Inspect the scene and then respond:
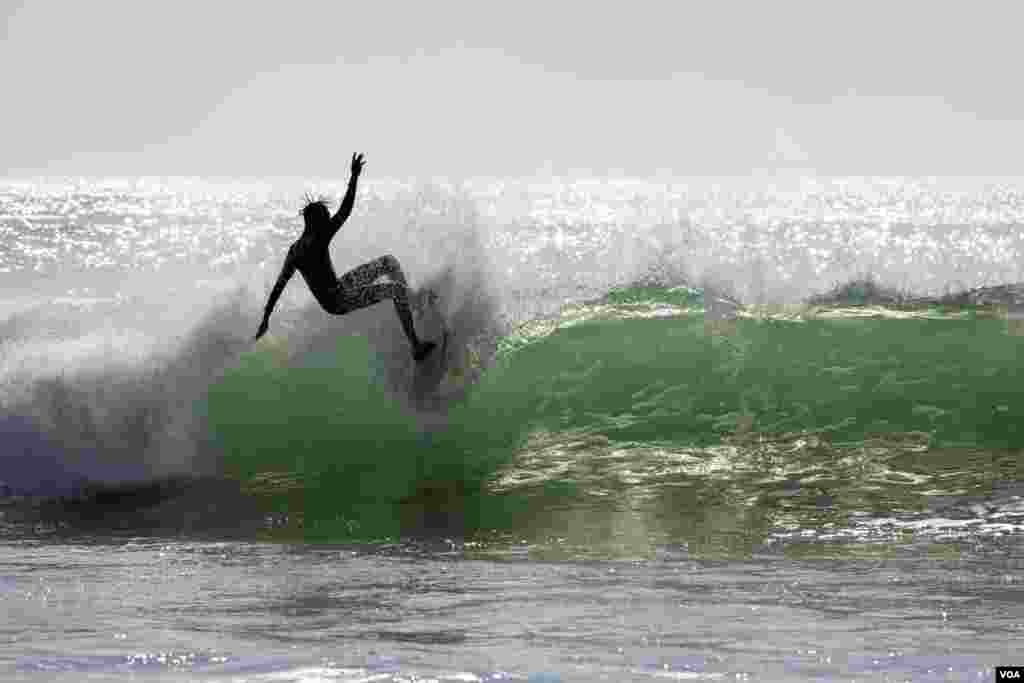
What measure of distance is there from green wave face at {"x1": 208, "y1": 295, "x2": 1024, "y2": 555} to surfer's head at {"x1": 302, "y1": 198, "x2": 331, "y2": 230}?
233 centimetres

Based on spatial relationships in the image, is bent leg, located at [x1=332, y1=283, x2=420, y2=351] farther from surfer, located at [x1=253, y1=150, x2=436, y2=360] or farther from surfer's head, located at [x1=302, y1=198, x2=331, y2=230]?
surfer's head, located at [x1=302, y1=198, x2=331, y2=230]

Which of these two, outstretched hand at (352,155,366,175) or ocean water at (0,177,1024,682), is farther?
outstretched hand at (352,155,366,175)

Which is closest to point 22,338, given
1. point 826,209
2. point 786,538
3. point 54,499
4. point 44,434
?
point 44,434

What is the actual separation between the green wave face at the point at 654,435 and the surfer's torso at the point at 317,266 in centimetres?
161

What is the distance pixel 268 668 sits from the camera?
8547 millimetres

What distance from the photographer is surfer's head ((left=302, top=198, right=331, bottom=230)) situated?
49.5ft

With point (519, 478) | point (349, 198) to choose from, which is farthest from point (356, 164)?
point (519, 478)

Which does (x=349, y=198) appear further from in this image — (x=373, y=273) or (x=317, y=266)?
(x=373, y=273)

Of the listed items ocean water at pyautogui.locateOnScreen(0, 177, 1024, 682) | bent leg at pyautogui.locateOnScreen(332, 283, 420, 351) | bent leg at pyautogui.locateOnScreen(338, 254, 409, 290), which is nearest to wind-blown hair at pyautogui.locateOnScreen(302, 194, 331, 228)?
bent leg at pyautogui.locateOnScreen(338, 254, 409, 290)

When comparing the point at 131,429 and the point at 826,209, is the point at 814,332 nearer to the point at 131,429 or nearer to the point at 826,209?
the point at 131,429

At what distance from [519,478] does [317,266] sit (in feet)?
9.05

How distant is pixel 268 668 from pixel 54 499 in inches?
311

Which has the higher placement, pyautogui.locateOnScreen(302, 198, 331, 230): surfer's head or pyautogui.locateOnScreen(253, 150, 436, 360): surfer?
Answer: pyautogui.locateOnScreen(302, 198, 331, 230): surfer's head

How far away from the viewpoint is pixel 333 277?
1564 cm
